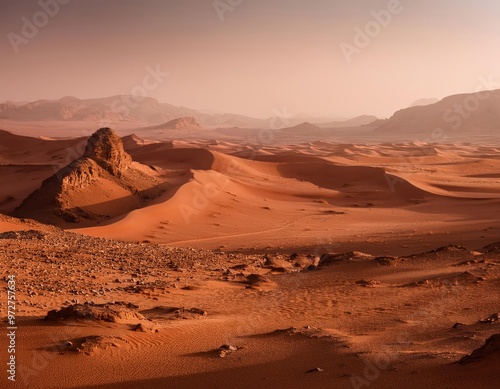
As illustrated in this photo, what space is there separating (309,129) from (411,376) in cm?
14591

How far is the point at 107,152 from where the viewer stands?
73.4 ft

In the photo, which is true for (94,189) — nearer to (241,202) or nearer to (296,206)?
(241,202)

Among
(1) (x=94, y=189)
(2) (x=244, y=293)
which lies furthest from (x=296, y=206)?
(2) (x=244, y=293)

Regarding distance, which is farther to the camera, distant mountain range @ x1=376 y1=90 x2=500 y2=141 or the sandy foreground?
distant mountain range @ x1=376 y1=90 x2=500 y2=141

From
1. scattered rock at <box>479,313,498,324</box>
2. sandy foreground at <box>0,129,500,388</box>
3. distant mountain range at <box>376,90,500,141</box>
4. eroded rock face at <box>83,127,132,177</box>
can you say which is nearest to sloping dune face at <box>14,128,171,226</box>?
eroded rock face at <box>83,127,132,177</box>

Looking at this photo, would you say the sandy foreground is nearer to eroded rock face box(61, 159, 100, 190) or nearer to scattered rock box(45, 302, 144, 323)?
scattered rock box(45, 302, 144, 323)

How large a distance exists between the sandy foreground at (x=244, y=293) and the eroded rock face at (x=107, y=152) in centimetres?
78

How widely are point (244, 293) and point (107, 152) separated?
47.0 feet

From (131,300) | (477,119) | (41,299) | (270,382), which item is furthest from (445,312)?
(477,119)

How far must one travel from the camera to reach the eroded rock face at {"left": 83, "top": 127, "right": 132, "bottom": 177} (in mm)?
22172

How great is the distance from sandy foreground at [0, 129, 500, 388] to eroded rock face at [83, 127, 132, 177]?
2.55ft

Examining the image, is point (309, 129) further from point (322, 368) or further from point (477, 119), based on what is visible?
point (322, 368)

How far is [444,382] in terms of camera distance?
4.76 m

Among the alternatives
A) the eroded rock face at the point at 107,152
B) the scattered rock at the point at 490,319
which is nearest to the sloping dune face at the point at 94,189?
the eroded rock face at the point at 107,152
